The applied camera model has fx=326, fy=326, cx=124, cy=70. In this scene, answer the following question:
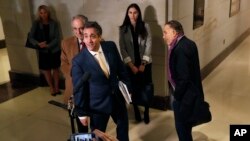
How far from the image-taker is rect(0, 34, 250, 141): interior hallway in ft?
13.3

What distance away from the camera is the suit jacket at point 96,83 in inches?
107

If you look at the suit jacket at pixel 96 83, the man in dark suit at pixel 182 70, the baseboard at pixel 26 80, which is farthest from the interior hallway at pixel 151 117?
the suit jacket at pixel 96 83

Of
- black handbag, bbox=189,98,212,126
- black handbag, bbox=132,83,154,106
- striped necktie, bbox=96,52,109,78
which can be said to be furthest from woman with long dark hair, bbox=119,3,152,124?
striped necktie, bbox=96,52,109,78

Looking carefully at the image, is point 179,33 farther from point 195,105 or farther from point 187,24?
point 187,24

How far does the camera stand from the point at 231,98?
488 centimetres

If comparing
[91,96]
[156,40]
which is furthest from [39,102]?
[91,96]

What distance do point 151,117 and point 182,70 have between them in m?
1.64

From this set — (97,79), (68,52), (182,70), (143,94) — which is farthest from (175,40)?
(68,52)

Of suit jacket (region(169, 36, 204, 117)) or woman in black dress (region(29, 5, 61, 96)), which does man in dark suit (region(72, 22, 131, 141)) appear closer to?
suit jacket (region(169, 36, 204, 117))

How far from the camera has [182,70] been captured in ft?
9.59

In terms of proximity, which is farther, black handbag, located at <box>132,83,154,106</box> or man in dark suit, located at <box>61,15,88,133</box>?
black handbag, located at <box>132,83,154,106</box>

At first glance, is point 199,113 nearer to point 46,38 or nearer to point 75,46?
point 75,46

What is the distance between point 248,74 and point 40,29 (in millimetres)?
3604

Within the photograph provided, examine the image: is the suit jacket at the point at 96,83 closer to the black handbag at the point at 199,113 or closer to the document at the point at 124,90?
the document at the point at 124,90
